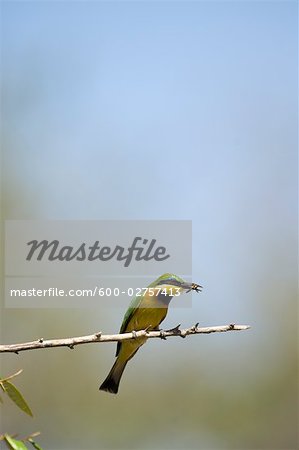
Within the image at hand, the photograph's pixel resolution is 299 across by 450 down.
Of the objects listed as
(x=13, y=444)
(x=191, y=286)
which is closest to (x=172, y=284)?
(x=191, y=286)

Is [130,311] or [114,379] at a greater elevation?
[130,311]

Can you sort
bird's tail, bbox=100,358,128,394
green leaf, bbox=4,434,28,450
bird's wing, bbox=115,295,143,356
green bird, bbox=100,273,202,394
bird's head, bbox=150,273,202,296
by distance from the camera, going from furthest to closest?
bird's tail, bbox=100,358,128,394 < bird's wing, bbox=115,295,143,356 < green bird, bbox=100,273,202,394 < bird's head, bbox=150,273,202,296 < green leaf, bbox=4,434,28,450

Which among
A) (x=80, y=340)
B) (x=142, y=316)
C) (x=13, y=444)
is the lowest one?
(x=13, y=444)

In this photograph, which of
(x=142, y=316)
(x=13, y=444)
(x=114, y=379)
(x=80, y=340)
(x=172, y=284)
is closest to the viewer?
(x=13, y=444)

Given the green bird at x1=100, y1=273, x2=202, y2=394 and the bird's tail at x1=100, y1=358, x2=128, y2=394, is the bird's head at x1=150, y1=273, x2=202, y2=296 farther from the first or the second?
the bird's tail at x1=100, y1=358, x2=128, y2=394

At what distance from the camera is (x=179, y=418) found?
4.70 meters

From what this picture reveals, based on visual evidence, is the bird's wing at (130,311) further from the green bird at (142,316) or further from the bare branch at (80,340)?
the bare branch at (80,340)

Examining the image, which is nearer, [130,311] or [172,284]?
[172,284]

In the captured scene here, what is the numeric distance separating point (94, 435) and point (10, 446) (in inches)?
133

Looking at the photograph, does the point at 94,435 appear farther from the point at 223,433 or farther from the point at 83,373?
the point at 223,433

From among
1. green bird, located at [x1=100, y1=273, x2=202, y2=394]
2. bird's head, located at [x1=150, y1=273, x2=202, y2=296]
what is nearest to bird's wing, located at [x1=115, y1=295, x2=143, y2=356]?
green bird, located at [x1=100, y1=273, x2=202, y2=394]

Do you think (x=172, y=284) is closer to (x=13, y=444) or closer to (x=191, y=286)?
(x=191, y=286)

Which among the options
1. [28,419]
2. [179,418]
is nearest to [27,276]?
[28,419]

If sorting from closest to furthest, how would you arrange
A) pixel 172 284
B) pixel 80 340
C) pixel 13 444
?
1. pixel 13 444
2. pixel 80 340
3. pixel 172 284
